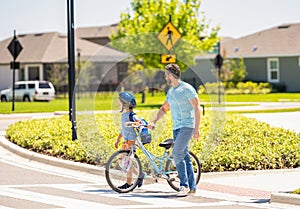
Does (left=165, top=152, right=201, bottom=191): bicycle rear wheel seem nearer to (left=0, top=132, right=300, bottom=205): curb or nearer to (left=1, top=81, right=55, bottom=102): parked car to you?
(left=0, top=132, right=300, bottom=205): curb

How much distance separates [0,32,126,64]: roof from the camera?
6103cm

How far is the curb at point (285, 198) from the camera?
30.8 ft

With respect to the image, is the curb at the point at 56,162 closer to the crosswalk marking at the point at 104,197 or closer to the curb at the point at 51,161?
the curb at the point at 51,161

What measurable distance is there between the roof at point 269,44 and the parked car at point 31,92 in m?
16.9

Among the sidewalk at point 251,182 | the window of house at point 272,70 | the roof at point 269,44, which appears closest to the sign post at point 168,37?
the sidewalk at point 251,182

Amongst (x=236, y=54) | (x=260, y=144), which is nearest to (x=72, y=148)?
(x=260, y=144)

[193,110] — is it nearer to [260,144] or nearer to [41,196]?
[41,196]

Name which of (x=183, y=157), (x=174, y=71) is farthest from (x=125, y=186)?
(x=174, y=71)

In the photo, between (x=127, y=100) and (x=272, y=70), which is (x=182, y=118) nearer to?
(x=127, y=100)

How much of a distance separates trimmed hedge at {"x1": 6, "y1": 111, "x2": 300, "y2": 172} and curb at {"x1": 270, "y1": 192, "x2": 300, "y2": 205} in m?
2.58

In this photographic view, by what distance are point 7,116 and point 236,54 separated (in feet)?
105

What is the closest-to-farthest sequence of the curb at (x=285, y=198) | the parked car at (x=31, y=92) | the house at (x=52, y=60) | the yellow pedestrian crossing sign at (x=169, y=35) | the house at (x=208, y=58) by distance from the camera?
the curb at (x=285, y=198)
the yellow pedestrian crossing sign at (x=169, y=35)
the parked car at (x=31, y=92)
the house at (x=208, y=58)
the house at (x=52, y=60)

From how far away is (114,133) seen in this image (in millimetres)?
16406

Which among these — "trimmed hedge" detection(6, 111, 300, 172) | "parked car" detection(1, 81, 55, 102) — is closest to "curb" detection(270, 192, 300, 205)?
"trimmed hedge" detection(6, 111, 300, 172)
